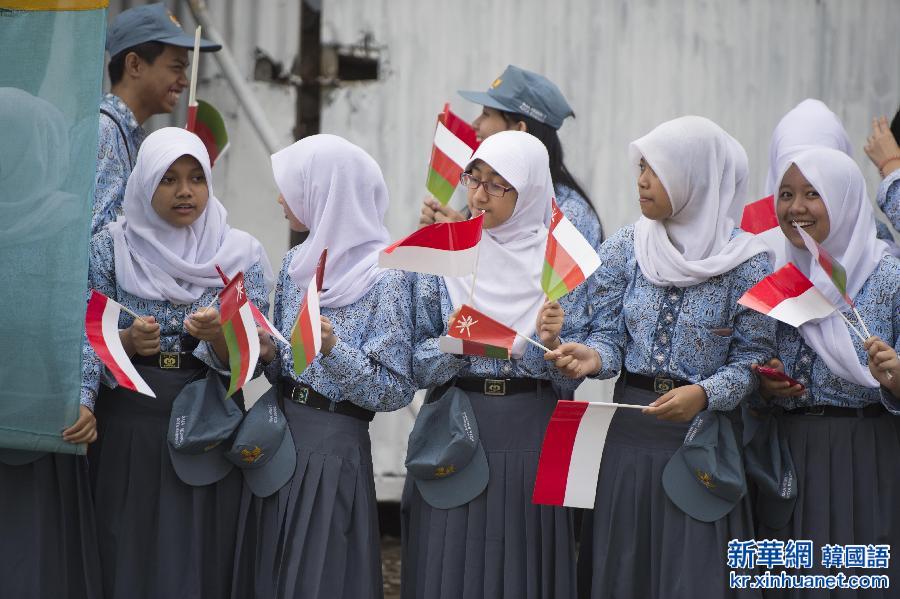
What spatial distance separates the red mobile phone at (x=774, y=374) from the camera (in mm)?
4031

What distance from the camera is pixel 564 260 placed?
3.94 metres

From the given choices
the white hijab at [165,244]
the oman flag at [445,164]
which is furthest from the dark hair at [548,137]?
the white hijab at [165,244]

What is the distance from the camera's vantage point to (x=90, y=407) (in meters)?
4.10

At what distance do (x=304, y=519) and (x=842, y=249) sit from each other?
200 centimetres

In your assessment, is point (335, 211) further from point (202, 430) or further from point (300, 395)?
point (202, 430)

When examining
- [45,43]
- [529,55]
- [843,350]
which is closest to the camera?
[45,43]

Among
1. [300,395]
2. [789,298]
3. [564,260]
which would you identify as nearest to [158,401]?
[300,395]

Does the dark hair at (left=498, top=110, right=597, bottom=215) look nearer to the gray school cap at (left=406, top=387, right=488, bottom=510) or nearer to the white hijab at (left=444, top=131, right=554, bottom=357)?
the white hijab at (left=444, top=131, right=554, bottom=357)

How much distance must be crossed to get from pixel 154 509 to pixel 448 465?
1.03 meters

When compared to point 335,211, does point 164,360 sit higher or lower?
lower

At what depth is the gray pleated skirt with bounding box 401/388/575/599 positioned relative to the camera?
4.12 meters

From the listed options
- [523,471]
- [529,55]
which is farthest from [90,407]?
[529,55]

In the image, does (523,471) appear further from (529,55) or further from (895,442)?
(529,55)

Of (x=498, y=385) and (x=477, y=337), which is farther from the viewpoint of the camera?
(x=498, y=385)
